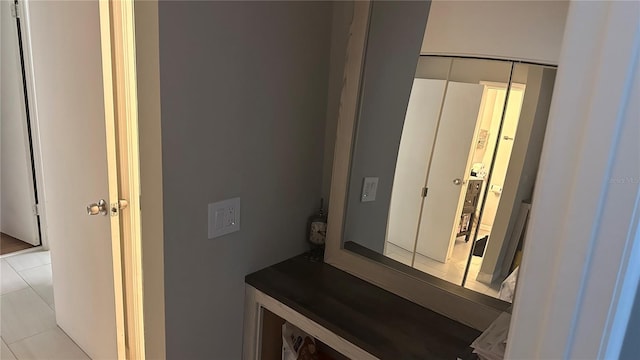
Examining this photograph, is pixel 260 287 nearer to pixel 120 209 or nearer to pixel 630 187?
pixel 120 209

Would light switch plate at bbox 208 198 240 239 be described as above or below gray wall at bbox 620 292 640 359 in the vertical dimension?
below

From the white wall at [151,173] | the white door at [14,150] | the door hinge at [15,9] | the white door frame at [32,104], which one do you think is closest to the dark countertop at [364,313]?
the white wall at [151,173]

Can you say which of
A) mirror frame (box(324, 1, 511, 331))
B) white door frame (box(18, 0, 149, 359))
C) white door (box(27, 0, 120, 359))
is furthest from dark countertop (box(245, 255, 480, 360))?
white door (box(27, 0, 120, 359))

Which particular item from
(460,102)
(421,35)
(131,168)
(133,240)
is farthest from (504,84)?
(133,240)

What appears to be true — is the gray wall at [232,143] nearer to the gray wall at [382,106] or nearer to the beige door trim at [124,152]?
the gray wall at [382,106]

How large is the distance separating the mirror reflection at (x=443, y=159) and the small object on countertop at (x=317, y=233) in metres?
0.10

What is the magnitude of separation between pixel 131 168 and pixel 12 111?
217 centimetres

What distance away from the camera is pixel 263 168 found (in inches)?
54.6

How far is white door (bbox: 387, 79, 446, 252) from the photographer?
4.26ft

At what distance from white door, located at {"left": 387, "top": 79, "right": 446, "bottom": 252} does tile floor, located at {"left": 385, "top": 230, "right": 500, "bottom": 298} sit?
0.05 m

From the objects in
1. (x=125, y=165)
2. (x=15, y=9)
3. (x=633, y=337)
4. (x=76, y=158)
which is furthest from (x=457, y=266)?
(x=15, y=9)

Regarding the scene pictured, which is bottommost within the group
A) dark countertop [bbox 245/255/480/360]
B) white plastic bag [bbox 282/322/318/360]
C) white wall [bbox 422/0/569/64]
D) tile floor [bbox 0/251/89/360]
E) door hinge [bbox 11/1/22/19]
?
tile floor [bbox 0/251/89/360]

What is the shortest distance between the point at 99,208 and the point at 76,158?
0.29 meters

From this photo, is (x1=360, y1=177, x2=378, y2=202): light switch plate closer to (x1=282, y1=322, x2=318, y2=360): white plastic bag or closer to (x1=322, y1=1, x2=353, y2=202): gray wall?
(x1=322, y1=1, x2=353, y2=202): gray wall
